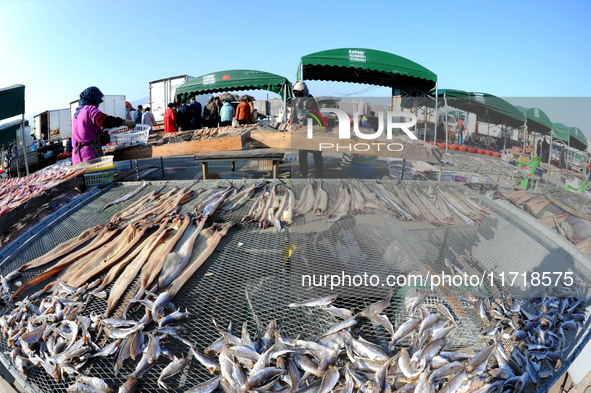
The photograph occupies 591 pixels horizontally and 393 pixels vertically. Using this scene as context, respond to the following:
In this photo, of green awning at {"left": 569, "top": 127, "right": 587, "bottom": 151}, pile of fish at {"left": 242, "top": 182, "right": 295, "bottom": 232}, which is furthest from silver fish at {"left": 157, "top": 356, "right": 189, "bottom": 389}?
green awning at {"left": 569, "top": 127, "right": 587, "bottom": 151}

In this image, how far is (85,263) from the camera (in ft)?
9.34

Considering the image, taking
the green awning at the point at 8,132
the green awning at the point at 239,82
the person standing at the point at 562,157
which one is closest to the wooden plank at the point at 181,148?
the green awning at the point at 8,132

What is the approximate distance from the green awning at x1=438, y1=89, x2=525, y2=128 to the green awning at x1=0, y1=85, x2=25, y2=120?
8.78 metres

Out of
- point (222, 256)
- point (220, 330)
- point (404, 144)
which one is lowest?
point (220, 330)

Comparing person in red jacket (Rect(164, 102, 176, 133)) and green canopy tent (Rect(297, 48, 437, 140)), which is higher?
green canopy tent (Rect(297, 48, 437, 140))

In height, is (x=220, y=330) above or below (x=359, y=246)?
below

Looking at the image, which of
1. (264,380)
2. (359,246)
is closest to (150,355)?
(264,380)

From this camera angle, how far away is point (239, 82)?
12.9m

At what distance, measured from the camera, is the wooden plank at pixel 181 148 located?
21.5ft

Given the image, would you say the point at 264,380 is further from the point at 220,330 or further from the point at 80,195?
the point at 80,195

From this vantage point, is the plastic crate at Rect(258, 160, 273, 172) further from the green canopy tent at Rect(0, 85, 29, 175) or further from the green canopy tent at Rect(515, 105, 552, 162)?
the green canopy tent at Rect(515, 105, 552, 162)

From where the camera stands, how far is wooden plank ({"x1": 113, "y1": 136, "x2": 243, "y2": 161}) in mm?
6551

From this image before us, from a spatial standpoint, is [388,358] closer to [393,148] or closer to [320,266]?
[320,266]

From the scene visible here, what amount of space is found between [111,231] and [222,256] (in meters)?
1.33
